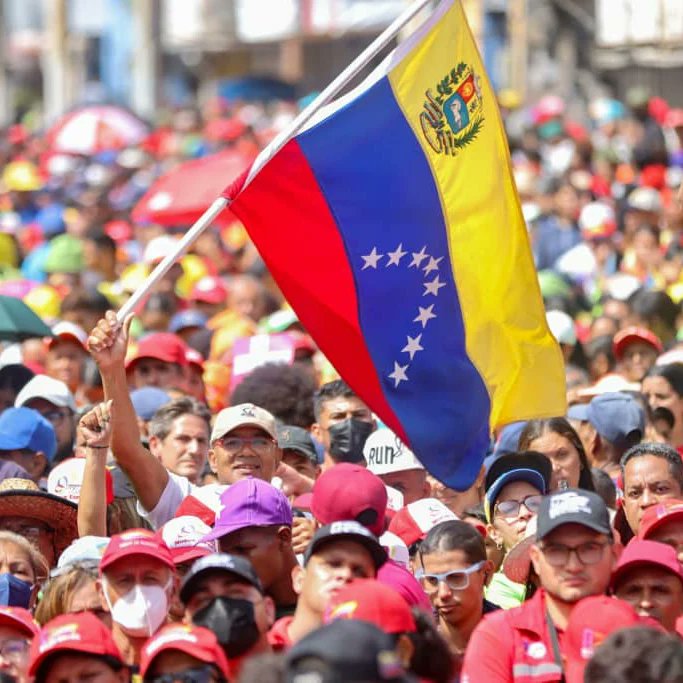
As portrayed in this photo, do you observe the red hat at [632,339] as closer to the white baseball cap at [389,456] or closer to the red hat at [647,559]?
the white baseball cap at [389,456]

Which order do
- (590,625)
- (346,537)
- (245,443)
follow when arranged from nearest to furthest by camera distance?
(590,625), (346,537), (245,443)

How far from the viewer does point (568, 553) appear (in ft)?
21.9

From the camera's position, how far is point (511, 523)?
8.43 metres

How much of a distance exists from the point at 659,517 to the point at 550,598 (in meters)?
0.99

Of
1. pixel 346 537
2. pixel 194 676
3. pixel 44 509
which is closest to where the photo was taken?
pixel 194 676

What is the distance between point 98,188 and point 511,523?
56.8 ft

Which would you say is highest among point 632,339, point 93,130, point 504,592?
point 504,592

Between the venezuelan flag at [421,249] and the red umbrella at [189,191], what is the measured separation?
904 cm

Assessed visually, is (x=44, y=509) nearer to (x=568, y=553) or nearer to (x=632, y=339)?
(x=568, y=553)

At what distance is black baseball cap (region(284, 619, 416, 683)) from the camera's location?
483 cm

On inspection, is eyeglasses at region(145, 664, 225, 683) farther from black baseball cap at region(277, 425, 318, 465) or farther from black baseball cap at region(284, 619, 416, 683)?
black baseball cap at region(277, 425, 318, 465)

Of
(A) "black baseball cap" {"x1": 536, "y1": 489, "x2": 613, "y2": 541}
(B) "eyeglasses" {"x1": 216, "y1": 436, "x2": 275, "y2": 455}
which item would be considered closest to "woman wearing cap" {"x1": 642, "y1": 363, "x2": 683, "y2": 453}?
(B) "eyeglasses" {"x1": 216, "y1": 436, "x2": 275, "y2": 455}

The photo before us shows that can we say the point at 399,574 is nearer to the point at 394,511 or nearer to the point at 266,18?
the point at 394,511

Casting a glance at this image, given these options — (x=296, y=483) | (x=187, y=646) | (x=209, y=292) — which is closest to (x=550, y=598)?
(x=187, y=646)
